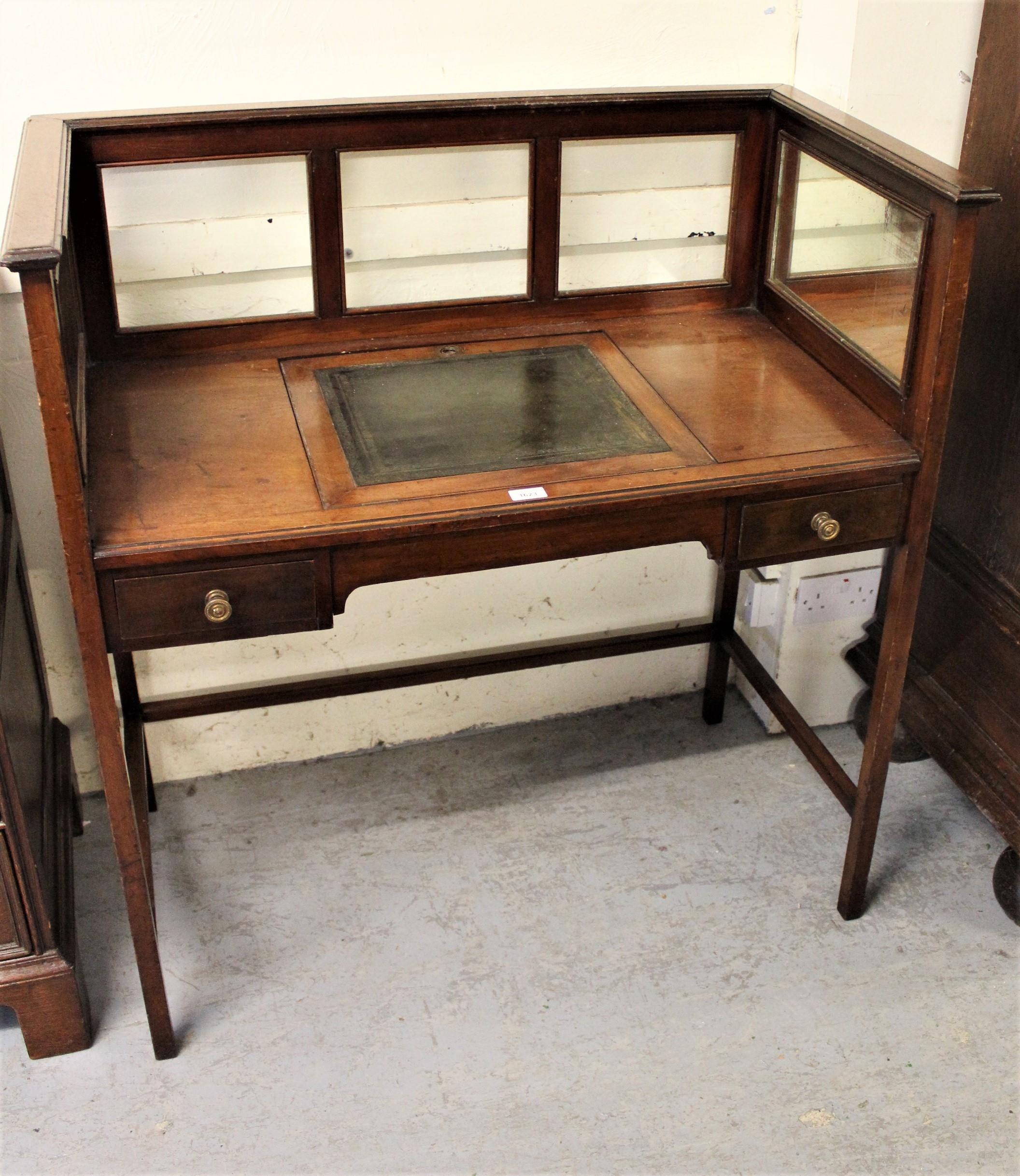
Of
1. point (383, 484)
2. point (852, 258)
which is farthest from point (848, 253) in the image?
point (383, 484)

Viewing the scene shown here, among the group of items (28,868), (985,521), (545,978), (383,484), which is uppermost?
(383,484)

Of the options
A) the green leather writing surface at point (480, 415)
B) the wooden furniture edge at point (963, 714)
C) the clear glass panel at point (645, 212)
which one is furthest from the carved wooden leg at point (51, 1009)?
the wooden furniture edge at point (963, 714)

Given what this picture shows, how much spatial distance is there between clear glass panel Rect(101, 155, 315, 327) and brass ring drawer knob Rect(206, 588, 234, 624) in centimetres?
69

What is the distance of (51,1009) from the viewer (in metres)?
2.24

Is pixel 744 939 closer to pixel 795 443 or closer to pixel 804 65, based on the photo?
pixel 795 443

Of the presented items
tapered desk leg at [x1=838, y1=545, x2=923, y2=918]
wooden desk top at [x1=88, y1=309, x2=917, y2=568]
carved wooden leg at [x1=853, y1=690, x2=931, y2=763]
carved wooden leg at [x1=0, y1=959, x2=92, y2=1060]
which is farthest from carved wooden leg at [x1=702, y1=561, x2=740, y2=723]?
Result: carved wooden leg at [x1=0, y1=959, x2=92, y2=1060]

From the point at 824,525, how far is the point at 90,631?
114cm

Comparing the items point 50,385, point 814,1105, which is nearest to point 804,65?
point 50,385

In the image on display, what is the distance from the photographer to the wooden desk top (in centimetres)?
186

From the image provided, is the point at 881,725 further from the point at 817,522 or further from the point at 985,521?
the point at 985,521

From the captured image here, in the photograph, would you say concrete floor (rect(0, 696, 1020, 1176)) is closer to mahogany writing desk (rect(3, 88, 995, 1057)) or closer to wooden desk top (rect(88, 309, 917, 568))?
mahogany writing desk (rect(3, 88, 995, 1057))

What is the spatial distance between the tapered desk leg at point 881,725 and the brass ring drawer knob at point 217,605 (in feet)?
3.61

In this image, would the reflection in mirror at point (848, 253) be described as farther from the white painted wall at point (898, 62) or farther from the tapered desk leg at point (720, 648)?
the tapered desk leg at point (720, 648)

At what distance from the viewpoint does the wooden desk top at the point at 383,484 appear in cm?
186
